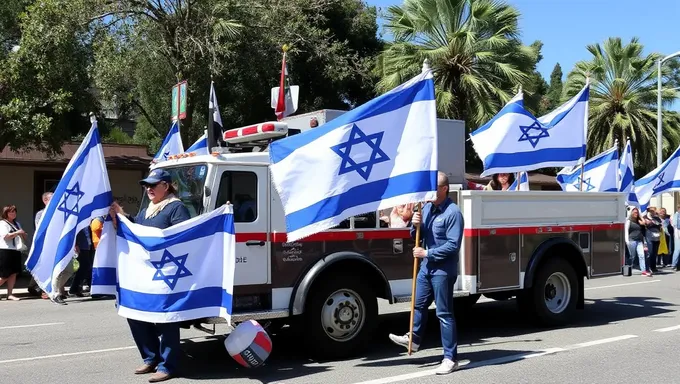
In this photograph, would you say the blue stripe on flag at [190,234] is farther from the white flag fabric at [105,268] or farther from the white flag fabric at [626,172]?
the white flag fabric at [626,172]

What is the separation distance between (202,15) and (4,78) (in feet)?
16.2

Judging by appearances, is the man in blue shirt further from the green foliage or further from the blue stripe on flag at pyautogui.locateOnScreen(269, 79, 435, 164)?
Answer: the green foliage

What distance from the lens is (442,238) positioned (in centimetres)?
717

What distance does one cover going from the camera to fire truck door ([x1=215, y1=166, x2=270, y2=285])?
712 centimetres

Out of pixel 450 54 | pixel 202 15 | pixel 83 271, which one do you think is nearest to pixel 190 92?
pixel 202 15

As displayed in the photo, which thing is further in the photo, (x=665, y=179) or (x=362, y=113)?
(x=665, y=179)

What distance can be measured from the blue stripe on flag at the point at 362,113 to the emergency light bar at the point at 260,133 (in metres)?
0.93

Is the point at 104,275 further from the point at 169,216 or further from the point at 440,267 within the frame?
the point at 440,267

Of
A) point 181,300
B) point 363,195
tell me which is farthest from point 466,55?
point 181,300

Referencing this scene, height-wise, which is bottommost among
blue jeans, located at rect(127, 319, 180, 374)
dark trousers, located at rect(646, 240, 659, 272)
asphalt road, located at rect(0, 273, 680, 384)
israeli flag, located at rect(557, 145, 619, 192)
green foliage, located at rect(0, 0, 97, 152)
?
asphalt road, located at rect(0, 273, 680, 384)

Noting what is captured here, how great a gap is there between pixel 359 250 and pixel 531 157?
4.41 m

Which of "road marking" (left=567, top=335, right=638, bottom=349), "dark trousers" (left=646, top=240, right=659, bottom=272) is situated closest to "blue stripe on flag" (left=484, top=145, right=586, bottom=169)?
"road marking" (left=567, top=335, right=638, bottom=349)

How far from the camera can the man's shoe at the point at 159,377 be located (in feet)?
22.1

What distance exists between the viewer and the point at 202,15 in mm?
17734
